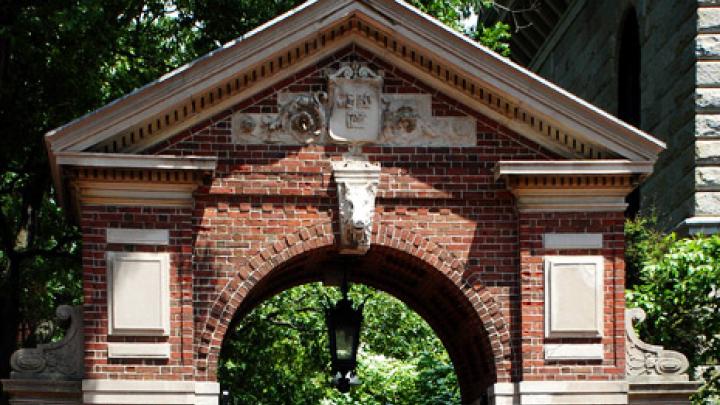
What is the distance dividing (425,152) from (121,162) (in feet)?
9.55

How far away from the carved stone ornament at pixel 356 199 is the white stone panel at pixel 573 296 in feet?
5.77

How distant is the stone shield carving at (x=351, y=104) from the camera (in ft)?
53.6

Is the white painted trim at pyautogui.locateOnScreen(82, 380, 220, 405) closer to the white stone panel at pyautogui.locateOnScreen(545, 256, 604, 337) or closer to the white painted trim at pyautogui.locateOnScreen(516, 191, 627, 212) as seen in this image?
the white stone panel at pyautogui.locateOnScreen(545, 256, 604, 337)

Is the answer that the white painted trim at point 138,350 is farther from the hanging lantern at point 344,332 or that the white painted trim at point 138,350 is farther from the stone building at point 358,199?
the hanging lantern at point 344,332

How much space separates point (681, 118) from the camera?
21.9 meters

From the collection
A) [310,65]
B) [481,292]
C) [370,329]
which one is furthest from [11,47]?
[370,329]

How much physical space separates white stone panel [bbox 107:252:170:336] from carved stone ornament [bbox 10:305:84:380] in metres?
0.46

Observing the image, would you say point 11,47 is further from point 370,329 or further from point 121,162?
point 370,329

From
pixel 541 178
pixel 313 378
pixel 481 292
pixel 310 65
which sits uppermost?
pixel 310 65

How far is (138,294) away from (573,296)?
13.4 ft

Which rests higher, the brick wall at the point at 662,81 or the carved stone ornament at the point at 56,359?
the brick wall at the point at 662,81

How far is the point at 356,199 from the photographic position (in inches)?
639

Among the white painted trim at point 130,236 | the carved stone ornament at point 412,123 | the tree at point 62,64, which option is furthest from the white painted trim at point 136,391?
the tree at point 62,64

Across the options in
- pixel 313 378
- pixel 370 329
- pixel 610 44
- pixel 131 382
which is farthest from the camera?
pixel 370 329
